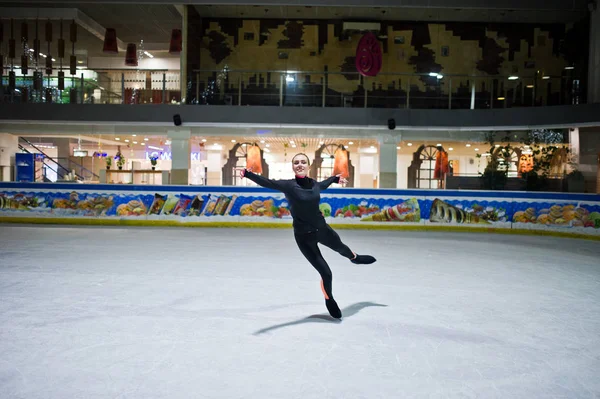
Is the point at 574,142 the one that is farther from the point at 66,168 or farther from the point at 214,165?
the point at 66,168

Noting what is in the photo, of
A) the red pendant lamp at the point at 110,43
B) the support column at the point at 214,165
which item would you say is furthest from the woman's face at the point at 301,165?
the red pendant lamp at the point at 110,43

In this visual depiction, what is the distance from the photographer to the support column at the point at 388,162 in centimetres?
→ 1869

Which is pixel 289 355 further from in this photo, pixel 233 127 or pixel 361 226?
pixel 233 127

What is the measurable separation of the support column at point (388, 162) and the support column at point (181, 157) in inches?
251

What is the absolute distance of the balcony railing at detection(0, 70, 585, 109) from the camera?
1834 cm

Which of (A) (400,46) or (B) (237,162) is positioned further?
(A) (400,46)

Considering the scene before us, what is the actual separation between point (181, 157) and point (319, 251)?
1431 centimetres

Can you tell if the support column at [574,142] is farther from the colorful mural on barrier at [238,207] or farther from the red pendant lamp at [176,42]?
the red pendant lamp at [176,42]

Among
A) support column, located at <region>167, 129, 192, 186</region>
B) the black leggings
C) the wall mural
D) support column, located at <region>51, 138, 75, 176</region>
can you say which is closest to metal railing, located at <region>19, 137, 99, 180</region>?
support column, located at <region>51, 138, 75, 176</region>

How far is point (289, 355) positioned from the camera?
431 cm

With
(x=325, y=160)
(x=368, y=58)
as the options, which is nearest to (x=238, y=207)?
(x=325, y=160)

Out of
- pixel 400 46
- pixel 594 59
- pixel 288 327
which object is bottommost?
pixel 288 327

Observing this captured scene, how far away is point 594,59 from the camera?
18.5 m

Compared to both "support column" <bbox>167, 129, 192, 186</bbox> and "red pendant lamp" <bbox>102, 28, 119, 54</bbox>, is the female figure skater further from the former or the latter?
"red pendant lamp" <bbox>102, 28, 119, 54</bbox>
